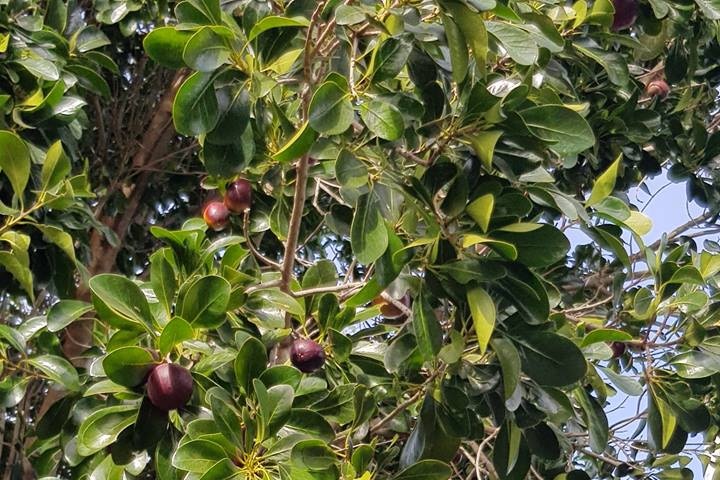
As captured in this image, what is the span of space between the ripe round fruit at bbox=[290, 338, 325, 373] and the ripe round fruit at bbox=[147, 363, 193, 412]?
0.34 metres

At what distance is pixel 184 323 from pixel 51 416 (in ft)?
1.77

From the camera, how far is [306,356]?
1.75 meters

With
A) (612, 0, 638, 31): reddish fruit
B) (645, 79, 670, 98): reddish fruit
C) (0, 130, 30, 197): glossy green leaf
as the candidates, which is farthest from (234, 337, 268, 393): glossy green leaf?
(645, 79, 670, 98): reddish fruit

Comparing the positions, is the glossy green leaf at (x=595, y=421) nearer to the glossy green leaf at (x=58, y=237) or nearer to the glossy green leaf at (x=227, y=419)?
the glossy green leaf at (x=227, y=419)

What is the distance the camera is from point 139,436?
1.46 m

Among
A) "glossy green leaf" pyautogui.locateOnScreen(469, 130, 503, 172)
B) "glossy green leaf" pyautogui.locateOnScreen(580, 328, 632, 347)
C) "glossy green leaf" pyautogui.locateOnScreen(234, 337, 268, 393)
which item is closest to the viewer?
"glossy green leaf" pyautogui.locateOnScreen(469, 130, 503, 172)

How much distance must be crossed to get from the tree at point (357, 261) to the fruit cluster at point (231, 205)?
0.05 feet

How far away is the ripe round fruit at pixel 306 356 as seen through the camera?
1747 mm

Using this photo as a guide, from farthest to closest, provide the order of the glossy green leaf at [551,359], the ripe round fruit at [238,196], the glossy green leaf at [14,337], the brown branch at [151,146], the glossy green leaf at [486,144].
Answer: the brown branch at [151,146] → the ripe round fruit at [238,196] → the glossy green leaf at [14,337] → the glossy green leaf at [551,359] → the glossy green leaf at [486,144]

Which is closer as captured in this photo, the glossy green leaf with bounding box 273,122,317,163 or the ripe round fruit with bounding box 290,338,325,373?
the glossy green leaf with bounding box 273,122,317,163

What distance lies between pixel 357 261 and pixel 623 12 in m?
0.87

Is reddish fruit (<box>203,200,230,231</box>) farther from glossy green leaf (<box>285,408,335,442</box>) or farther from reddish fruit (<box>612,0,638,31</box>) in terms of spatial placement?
reddish fruit (<box>612,0,638,31</box>)

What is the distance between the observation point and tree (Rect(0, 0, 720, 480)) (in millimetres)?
1294

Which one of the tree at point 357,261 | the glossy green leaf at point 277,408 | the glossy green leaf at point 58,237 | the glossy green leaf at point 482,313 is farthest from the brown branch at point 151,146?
the glossy green leaf at point 482,313
